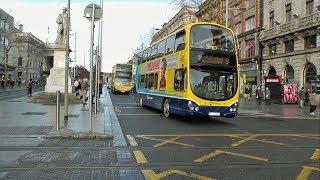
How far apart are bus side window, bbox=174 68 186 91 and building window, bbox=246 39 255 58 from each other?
37.8 metres

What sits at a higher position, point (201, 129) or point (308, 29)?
point (308, 29)

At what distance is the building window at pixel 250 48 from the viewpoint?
57.7 m

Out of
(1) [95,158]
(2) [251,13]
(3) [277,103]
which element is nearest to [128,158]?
(1) [95,158]

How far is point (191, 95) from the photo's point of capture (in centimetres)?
1952

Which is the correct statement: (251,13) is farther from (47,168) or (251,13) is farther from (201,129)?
(47,168)

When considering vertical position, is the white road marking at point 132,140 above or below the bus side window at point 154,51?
below

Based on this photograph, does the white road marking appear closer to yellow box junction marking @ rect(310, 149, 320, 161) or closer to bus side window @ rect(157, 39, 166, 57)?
yellow box junction marking @ rect(310, 149, 320, 161)

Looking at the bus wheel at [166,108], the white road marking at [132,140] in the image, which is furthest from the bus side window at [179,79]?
the white road marking at [132,140]

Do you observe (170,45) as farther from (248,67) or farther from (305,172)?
(248,67)

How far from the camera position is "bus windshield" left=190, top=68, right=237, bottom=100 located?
19.7m

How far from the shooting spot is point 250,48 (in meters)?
58.9

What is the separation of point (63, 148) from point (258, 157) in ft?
15.3

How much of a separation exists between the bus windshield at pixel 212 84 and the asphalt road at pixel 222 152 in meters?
1.81

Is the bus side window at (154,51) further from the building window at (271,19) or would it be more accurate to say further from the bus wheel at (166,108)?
the building window at (271,19)
